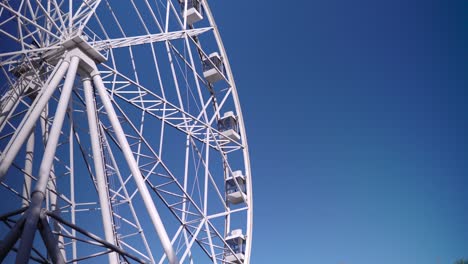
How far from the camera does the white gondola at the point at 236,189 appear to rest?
19.3m

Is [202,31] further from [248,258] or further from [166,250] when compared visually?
[166,250]

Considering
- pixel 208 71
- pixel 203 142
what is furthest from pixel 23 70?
pixel 208 71

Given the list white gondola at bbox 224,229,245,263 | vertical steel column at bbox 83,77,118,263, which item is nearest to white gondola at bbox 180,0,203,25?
white gondola at bbox 224,229,245,263

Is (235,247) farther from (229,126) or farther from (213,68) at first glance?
(213,68)

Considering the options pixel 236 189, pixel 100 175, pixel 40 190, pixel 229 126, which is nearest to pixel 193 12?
pixel 229 126

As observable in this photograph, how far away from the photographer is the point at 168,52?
18406mm

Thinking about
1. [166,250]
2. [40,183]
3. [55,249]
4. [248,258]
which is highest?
[40,183]

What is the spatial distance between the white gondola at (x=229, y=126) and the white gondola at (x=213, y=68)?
5.16 feet

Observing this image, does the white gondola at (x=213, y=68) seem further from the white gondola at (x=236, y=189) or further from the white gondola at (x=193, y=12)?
the white gondola at (x=236, y=189)

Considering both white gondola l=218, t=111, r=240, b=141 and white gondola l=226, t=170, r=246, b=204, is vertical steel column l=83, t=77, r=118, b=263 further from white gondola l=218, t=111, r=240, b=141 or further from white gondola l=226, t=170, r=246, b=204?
white gondola l=218, t=111, r=240, b=141

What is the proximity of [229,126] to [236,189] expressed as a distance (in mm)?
2597

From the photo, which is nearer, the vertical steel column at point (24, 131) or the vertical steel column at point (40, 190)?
the vertical steel column at point (40, 190)

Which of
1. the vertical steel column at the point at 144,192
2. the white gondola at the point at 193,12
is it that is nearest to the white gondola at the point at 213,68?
the white gondola at the point at 193,12

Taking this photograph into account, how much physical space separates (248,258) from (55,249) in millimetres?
9880
